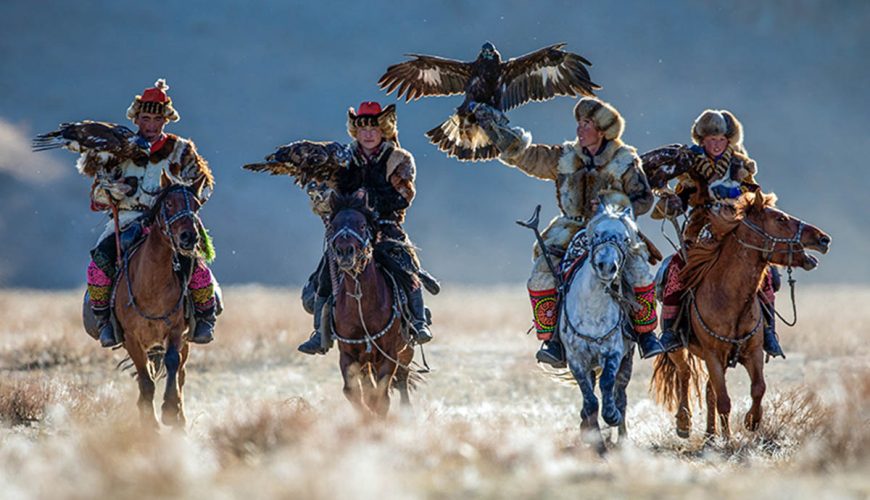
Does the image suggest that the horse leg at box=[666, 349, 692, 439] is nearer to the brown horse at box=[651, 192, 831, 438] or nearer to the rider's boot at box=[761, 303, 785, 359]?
the brown horse at box=[651, 192, 831, 438]

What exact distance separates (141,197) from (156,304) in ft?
3.60

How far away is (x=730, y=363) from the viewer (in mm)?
10844

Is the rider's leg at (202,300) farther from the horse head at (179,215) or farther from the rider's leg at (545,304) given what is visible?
the rider's leg at (545,304)

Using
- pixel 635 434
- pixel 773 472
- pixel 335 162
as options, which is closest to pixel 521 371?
pixel 635 434

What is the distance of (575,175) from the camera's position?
34.3ft

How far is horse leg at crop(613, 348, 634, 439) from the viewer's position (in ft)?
31.6

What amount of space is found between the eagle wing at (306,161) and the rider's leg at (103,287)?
1.79m

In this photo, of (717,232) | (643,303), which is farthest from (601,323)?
(717,232)

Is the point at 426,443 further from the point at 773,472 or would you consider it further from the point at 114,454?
the point at 773,472

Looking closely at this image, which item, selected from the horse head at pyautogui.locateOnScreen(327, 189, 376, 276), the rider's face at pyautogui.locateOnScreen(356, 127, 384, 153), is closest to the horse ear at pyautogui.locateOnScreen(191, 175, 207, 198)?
the horse head at pyautogui.locateOnScreen(327, 189, 376, 276)

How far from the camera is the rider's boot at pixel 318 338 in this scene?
10273 mm

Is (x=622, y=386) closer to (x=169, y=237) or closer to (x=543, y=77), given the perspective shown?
(x=543, y=77)

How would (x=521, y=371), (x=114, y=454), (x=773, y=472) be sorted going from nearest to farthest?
(x=114, y=454) < (x=773, y=472) < (x=521, y=371)

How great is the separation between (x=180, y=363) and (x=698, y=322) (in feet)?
16.5
